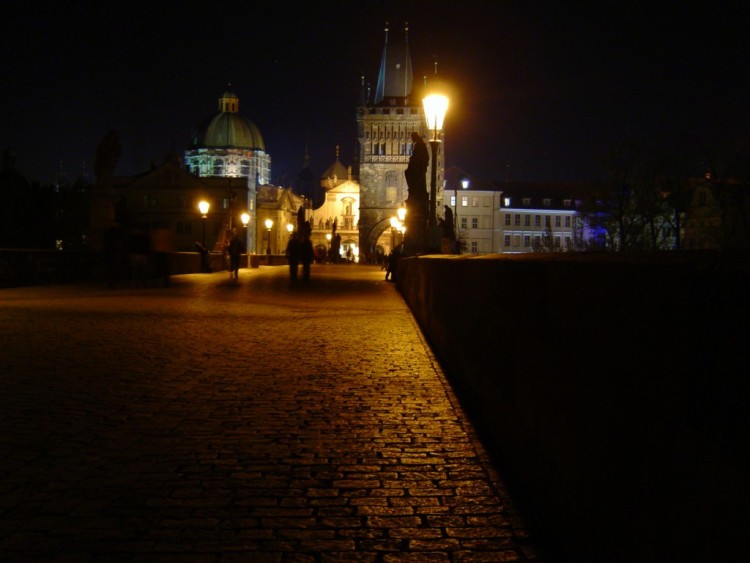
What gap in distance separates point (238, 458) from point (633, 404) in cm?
311

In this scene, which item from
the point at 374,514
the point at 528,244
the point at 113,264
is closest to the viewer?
the point at 374,514

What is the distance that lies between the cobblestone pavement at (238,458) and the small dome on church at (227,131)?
118 metres

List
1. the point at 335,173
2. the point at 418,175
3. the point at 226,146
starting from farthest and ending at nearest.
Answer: the point at 335,173
the point at 226,146
the point at 418,175

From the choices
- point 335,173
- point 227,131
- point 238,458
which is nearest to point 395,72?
point 227,131

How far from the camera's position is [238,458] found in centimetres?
488

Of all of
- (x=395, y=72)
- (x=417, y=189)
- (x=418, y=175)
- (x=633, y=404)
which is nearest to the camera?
(x=633, y=404)

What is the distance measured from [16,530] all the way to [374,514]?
169 cm

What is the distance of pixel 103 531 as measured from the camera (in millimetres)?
3559

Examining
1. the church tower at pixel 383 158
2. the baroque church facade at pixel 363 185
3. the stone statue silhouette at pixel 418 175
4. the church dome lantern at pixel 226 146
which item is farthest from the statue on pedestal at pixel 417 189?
the church dome lantern at pixel 226 146

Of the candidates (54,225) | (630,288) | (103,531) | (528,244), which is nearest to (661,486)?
(630,288)

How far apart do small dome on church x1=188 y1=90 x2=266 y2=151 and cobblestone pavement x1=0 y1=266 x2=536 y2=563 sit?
11770 cm

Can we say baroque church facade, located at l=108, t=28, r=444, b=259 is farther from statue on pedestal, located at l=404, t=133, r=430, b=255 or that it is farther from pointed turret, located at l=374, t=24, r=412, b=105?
statue on pedestal, located at l=404, t=133, r=430, b=255

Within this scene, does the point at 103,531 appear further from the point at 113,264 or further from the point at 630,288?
the point at 113,264

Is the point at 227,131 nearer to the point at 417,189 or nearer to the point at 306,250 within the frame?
the point at 306,250
